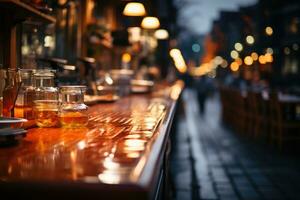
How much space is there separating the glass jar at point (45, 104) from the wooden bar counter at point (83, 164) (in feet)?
0.29

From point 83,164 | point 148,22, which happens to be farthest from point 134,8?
point 83,164

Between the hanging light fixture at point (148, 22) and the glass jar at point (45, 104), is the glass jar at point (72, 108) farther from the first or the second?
the hanging light fixture at point (148, 22)

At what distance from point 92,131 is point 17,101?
48 centimetres

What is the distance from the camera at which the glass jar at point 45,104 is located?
2.77 metres

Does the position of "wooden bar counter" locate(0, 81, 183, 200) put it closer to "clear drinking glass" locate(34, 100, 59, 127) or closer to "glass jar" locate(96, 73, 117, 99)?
"clear drinking glass" locate(34, 100, 59, 127)

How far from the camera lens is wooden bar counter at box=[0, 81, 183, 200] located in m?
1.36

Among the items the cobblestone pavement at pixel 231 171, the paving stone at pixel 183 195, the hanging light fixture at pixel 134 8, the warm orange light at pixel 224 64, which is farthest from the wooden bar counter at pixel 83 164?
the warm orange light at pixel 224 64

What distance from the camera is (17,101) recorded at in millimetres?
2836

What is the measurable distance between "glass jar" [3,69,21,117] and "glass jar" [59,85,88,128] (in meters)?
0.27

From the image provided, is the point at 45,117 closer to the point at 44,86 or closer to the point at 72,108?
the point at 72,108

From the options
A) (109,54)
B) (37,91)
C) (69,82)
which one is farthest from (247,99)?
(37,91)

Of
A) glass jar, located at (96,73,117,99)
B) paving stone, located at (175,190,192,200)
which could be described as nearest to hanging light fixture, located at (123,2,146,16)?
glass jar, located at (96,73,117,99)

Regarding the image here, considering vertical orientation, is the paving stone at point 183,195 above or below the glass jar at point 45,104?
below

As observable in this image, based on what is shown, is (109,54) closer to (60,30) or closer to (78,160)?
(60,30)
